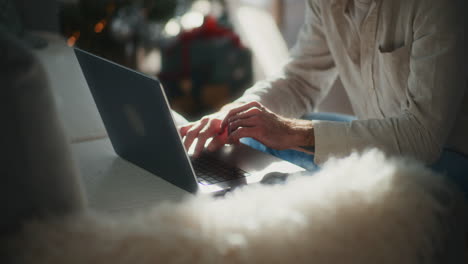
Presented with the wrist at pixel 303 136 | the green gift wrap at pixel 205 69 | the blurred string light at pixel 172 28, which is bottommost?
the green gift wrap at pixel 205 69

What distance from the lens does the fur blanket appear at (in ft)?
1.54

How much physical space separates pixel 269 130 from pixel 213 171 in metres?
0.13

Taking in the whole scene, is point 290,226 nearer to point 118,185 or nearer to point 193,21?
point 118,185

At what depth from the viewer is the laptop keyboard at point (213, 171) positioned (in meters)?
0.74

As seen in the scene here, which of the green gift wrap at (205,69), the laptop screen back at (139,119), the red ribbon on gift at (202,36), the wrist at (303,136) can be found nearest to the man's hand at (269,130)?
the wrist at (303,136)

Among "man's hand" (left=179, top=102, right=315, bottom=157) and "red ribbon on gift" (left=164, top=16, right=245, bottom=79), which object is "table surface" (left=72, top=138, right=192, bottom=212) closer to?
"man's hand" (left=179, top=102, right=315, bottom=157)

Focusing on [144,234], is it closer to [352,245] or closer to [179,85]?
[352,245]

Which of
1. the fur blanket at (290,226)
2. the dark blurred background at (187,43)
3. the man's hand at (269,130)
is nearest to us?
the fur blanket at (290,226)

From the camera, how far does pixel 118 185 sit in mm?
722

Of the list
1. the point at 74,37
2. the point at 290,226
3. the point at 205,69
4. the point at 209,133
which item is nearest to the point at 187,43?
the point at 205,69

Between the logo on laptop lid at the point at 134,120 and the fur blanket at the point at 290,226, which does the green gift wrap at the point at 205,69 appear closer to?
the logo on laptop lid at the point at 134,120

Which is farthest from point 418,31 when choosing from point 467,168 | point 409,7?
point 467,168

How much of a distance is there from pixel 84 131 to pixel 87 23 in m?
1.66

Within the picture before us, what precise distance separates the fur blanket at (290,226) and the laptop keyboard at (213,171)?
0.56 feet
